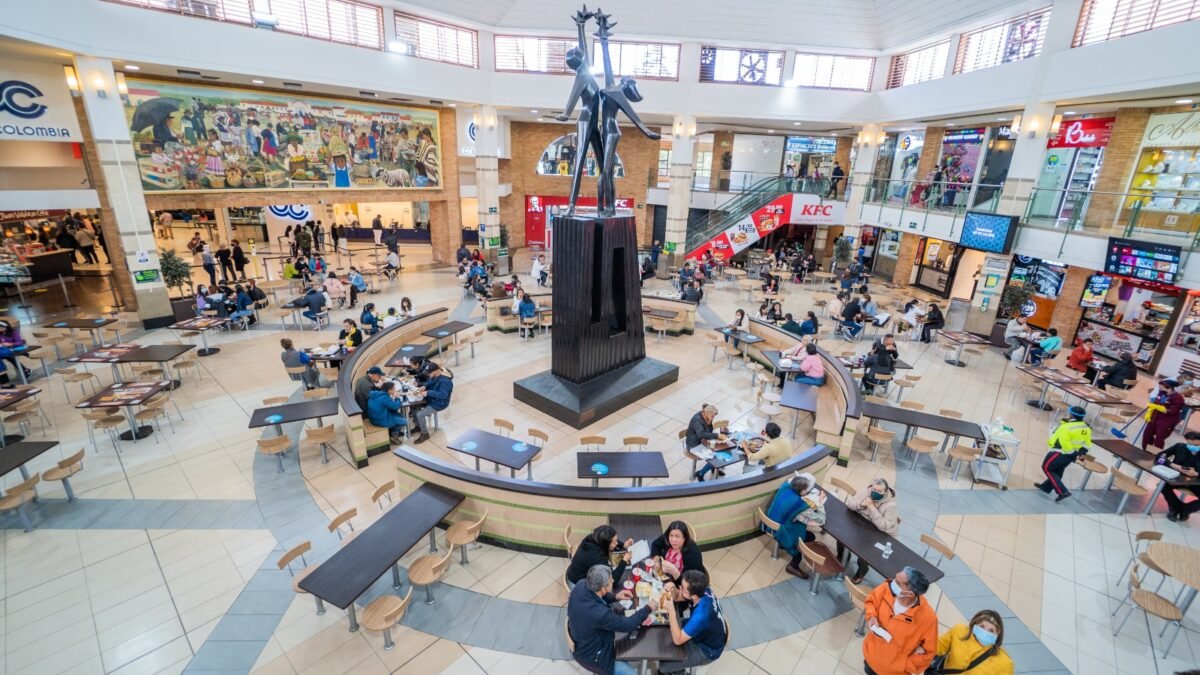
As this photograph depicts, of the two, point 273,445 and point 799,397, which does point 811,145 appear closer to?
point 799,397

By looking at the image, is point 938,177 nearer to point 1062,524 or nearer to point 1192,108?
point 1192,108

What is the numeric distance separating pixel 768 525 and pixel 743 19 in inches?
718

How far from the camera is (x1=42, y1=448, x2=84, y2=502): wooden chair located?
6797 millimetres

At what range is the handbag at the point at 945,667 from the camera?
4.24 m

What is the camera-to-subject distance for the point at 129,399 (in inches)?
327

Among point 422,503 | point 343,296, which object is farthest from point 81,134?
point 422,503

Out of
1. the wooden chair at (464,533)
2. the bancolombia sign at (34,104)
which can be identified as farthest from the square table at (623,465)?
the bancolombia sign at (34,104)

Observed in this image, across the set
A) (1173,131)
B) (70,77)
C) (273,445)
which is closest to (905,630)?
(273,445)

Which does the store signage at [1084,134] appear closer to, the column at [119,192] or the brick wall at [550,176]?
the brick wall at [550,176]

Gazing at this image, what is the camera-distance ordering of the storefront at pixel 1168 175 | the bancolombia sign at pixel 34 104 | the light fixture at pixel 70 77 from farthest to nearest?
the light fixture at pixel 70 77, the bancolombia sign at pixel 34 104, the storefront at pixel 1168 175

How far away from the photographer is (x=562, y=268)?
396 inches

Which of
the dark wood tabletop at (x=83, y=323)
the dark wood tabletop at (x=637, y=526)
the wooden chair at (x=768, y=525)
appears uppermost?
the dark wood tabletop at (x=83, y=323)

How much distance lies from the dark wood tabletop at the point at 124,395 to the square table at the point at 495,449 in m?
5.48

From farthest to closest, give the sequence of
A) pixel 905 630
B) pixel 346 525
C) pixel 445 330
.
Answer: pixel 445 330
pixel 346 525
pixel 905 630
